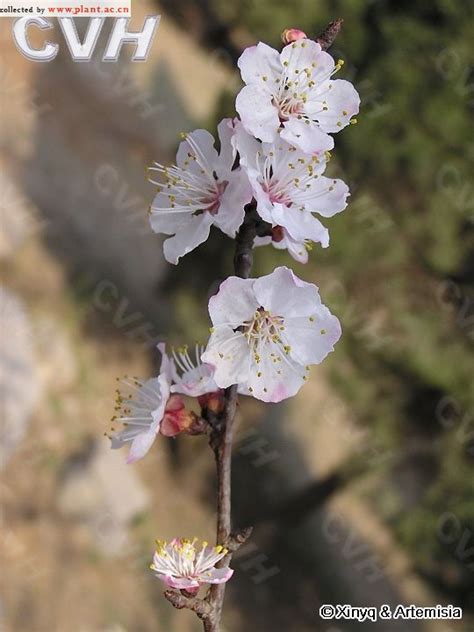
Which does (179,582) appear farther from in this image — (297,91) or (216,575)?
(297,91)

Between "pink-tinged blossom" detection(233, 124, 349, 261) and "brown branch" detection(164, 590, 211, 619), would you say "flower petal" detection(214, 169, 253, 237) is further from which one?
"brown branch" detection(164, 590, 211, 619)

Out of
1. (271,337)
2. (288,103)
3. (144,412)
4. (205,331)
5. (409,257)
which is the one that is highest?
(288,103)

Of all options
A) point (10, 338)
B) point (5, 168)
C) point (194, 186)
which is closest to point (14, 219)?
point (5, 168)

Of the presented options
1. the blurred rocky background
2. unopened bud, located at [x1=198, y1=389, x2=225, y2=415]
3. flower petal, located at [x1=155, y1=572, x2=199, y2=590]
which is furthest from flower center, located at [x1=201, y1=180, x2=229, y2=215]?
the blurred rocky background

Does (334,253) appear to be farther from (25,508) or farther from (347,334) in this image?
(25,508)

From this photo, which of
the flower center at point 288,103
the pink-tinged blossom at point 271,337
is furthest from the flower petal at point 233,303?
the flower center at point 288,103

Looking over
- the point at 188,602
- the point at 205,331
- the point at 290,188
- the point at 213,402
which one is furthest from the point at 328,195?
the point at 205,331

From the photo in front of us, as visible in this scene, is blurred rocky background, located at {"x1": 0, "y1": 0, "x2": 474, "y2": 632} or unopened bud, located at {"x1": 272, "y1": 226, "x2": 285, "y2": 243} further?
blurred rocky background, located at {"x1": 0, "y1": 0, "x2": 474, "y2": 632}
